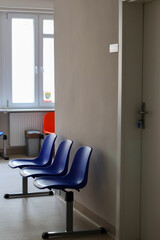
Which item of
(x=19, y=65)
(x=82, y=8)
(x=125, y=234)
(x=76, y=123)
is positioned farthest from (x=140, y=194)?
(x=19, y=65)

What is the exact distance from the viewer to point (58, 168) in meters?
4.94

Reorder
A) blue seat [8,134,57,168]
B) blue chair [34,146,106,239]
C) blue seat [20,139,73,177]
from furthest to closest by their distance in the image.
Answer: blue seat [8,134,57,168] < blue seat [20,139,73,177] < blue chair [34,146,106,239]

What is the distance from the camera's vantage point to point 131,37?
3691 millimetres

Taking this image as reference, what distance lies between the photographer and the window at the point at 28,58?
867 cm

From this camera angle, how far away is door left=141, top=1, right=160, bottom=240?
139 inches

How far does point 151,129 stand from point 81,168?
41.5 inches

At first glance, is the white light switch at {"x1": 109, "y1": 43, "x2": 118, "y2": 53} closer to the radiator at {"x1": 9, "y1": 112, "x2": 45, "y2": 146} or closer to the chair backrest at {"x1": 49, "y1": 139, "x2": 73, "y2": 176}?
the chair backrest at {"x1": 49, "y1": 139, "x2": 73, "y2": 176}

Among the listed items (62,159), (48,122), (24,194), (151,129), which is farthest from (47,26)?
(151,129)

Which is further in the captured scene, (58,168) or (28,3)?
(28,3)

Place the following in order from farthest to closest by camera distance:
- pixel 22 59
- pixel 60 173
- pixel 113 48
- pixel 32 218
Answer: pixel 22 59 < pixel 60 173 < pixel 32 218 < pixel 113 48

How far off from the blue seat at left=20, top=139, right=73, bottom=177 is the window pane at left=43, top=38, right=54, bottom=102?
410 cm

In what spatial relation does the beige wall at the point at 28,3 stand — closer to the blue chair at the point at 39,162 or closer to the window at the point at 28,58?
the window at the point at 28,58

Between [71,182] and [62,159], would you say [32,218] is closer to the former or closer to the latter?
[71,182]

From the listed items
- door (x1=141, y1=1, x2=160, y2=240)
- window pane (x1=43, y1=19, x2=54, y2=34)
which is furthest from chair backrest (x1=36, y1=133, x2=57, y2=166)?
window pane (x1=43, y1=19, x2=54, y2=34)
